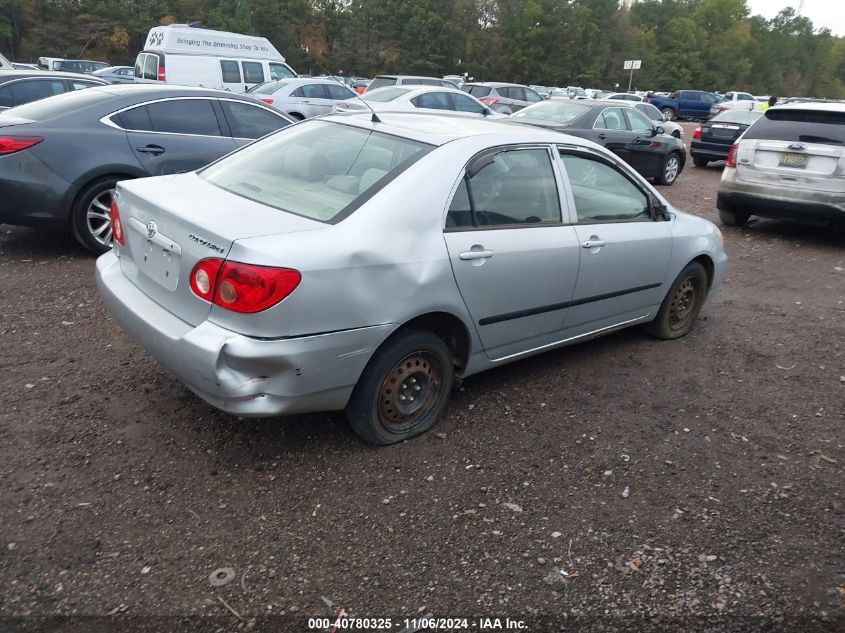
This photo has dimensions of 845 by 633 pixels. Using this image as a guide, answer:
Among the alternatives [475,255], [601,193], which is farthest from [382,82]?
[475,255]

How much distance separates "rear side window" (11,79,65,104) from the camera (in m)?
10.3

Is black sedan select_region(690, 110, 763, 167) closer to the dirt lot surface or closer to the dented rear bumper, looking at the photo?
the dirt lot surface

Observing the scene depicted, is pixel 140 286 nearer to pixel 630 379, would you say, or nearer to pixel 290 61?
pixel 630 379

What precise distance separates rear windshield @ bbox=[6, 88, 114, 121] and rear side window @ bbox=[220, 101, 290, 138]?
1205mm

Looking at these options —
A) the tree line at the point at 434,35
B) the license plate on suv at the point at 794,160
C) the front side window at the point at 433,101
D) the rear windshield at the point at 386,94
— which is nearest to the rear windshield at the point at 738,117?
the front side window at the point at 433,101

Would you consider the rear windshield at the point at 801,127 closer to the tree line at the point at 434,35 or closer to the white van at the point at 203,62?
the white van at the point at 203,62

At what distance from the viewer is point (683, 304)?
536cm

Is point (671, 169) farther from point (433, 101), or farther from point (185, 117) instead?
point (185, 117)

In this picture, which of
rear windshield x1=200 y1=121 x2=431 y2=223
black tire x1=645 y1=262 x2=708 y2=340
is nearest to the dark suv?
black tire x1=645 y1=262 x2=708 y2=340

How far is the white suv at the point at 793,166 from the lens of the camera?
8023mm

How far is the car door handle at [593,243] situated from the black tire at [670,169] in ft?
32.0

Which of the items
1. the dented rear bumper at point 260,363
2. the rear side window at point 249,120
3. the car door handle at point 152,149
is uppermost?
the rear side window at point 249,120

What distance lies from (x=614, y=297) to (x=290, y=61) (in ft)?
201

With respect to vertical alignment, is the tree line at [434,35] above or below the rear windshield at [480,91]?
above
